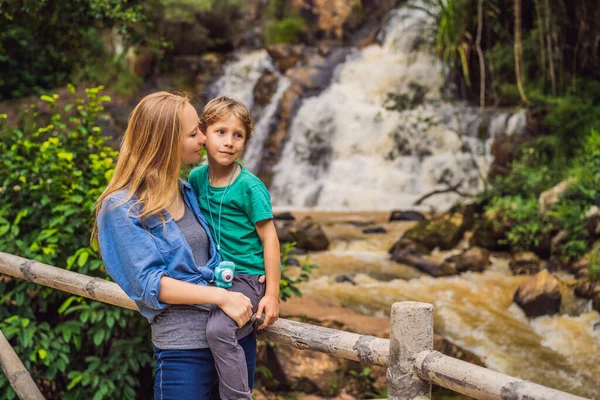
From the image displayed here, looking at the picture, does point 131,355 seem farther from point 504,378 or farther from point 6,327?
point 504,378

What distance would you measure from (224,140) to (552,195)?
656cm

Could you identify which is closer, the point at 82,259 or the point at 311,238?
the point at 82,259

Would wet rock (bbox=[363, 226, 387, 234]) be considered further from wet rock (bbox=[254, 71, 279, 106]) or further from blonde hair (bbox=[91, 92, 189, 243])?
blonde hair (bbox=[91, 92, 189, 243])

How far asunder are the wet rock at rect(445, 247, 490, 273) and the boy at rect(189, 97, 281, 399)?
222 inches

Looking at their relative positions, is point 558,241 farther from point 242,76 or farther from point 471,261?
point 242,76

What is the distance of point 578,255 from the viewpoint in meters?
6.92

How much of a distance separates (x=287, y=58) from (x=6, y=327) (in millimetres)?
11830

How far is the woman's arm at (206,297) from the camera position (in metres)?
1.81

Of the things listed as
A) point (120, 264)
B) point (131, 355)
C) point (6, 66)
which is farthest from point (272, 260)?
point (6, 66)

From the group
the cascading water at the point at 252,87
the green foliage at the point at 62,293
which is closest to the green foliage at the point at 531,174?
the cascading water at the point at 252,87

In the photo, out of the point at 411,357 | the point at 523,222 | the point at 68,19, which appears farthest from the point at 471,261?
the point at 411,357

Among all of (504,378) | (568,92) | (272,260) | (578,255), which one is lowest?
(578,255)

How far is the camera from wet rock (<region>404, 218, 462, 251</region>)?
8.00m

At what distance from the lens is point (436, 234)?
316 inches
